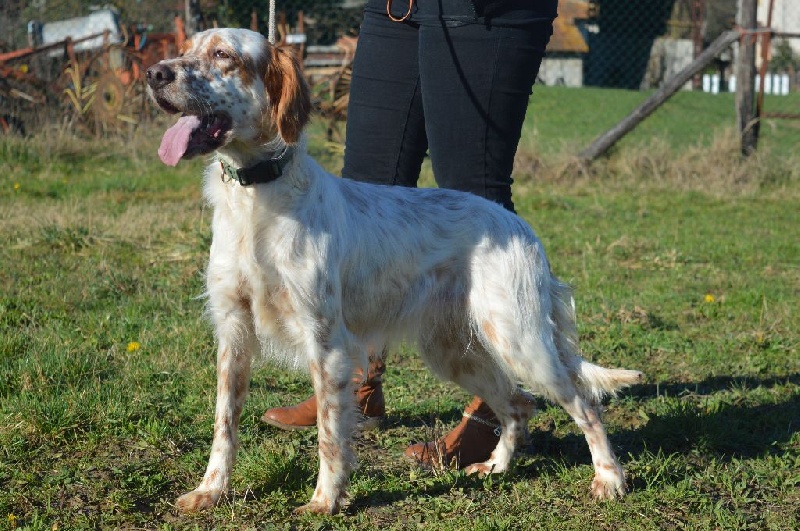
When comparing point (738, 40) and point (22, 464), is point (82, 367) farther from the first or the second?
point (738, 40)

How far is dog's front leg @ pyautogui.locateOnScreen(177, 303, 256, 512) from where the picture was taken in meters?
2.81

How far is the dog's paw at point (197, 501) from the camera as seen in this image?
2762mm

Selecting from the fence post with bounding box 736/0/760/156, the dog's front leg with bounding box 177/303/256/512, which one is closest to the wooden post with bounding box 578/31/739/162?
the fence post with bounding box 736/0/760/156

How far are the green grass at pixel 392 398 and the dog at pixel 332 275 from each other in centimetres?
18

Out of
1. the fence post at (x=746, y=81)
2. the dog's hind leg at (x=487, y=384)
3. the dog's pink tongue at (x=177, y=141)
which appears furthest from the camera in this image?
the fence post at (x=746, y=81)

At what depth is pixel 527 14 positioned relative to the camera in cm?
309

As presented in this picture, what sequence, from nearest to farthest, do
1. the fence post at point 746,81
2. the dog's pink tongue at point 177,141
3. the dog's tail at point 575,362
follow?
the dog's pink tongue at point 177,141
the dog's tail at point 575,362
the fence post at point 746,81

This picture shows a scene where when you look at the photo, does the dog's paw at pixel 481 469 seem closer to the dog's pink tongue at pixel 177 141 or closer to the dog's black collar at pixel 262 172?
the dog's black collar at pixel 262 172

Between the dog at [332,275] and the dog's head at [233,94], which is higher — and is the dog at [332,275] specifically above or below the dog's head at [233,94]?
below

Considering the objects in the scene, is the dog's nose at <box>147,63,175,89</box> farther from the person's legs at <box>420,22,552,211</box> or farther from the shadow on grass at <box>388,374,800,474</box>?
the shadow on grass at <box>388,374,800,474</box>

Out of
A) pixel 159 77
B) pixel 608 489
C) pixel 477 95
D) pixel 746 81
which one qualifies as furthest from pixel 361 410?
pixel 746 81

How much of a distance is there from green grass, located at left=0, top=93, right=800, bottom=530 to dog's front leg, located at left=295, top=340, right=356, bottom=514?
76 mm

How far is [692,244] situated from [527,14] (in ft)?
12.9

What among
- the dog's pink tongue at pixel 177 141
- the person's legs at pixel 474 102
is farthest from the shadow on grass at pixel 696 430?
the dog's pink tongue at pixel 177 141
